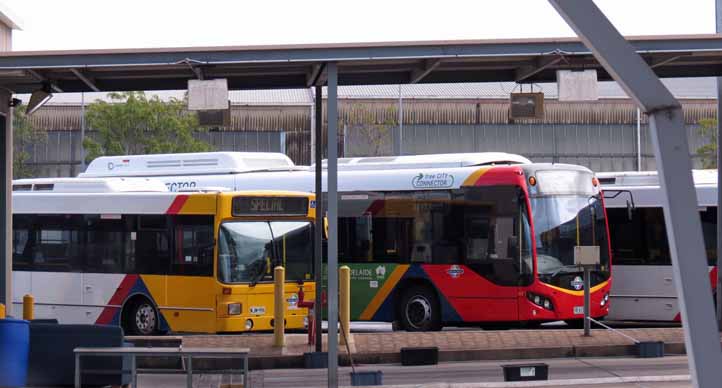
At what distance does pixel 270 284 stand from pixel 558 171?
5.80 metres

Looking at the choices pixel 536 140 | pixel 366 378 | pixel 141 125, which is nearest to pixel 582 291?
pixel 366 378

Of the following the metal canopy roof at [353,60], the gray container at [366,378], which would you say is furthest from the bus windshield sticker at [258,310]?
the gray container at [366,378]

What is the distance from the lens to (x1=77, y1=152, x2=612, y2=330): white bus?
21.3 metres

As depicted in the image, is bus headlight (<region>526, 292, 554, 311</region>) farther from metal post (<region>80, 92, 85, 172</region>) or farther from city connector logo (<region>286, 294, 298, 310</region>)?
metal post (<region>80, 92, 85, 172</region>)

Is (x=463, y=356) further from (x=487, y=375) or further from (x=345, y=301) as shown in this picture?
(x=345, y=301)

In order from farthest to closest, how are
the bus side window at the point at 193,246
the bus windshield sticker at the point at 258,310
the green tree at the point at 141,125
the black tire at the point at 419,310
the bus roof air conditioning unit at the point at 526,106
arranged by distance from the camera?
the green tree at the point at 141,125
the black tire at the point at 419,310
the bus side window at the point at 193,246
the bus windshield sticker at the point at 258,310
the bus roof air conditioning unit at the point at 526,106

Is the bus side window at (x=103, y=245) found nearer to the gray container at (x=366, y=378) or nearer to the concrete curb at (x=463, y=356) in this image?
the concrete curb at (x=463, y=356)

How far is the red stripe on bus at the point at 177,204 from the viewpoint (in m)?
21.4

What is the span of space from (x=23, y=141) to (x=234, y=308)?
2718 centimetres

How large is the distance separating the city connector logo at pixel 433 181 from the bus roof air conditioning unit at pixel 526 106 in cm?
740

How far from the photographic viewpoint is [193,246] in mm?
21141

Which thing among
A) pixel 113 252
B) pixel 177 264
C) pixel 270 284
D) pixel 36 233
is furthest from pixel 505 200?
pixel 36 233

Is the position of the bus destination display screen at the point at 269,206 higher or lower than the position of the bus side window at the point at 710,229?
higher

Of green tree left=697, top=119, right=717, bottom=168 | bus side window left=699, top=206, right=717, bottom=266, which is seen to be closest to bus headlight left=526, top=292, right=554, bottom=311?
bus side window left=699, top=206, right=717, bottom=266
